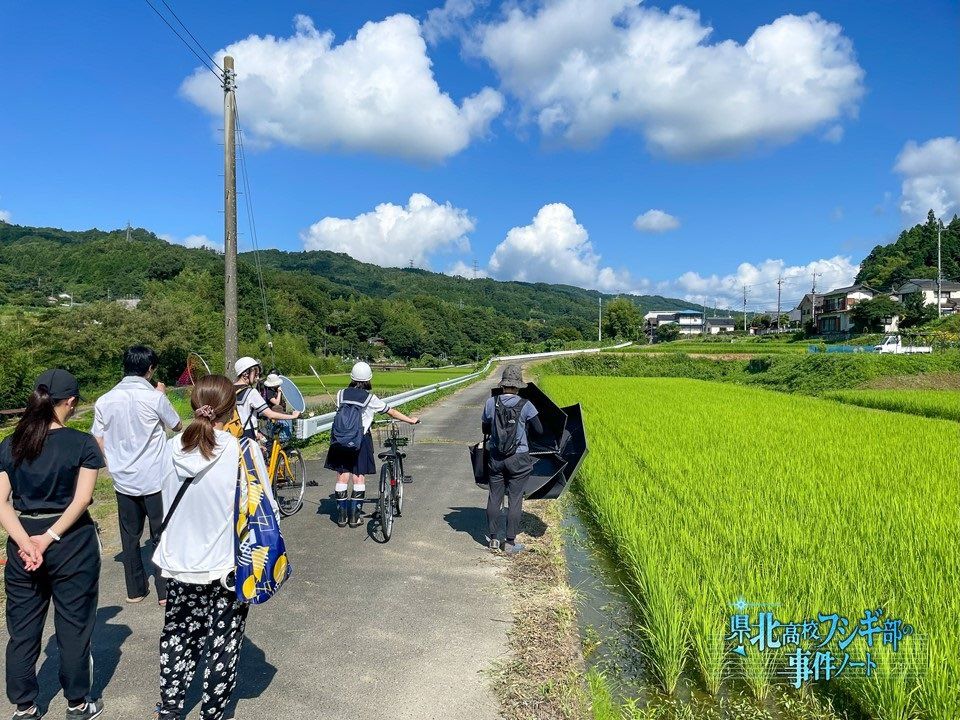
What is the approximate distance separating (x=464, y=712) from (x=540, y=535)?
10.8 ft

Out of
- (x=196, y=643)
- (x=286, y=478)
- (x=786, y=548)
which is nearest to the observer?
(x=196, y=643)

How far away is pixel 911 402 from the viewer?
1866 cm

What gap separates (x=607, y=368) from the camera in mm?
46562

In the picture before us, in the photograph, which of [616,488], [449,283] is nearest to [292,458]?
[616,488]

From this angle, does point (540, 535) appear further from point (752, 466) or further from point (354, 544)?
point (752, 466)

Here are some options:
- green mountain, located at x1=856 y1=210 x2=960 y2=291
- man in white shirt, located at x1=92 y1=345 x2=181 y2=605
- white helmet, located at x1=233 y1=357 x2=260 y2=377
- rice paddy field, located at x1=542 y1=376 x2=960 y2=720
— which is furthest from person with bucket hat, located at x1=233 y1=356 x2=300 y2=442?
green mountain, located at x1=856 y1=210 x2=960 y2=291

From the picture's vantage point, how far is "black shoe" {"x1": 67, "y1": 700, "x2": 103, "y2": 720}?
2820mm

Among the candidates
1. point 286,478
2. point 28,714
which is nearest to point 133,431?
point 28,714

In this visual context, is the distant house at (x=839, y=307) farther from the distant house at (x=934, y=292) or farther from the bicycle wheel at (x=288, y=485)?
the bicycle wheel at (x=288, y=485)

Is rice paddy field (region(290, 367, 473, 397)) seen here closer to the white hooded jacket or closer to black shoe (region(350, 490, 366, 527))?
black shoe (region(350, 490, 366, 527))

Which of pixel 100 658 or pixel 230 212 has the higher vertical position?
pixel 230 212

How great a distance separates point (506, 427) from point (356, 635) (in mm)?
2112

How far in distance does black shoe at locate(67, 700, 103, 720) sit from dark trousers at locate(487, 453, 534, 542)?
10.5 feet

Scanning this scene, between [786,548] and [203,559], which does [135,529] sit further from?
[786,548]
